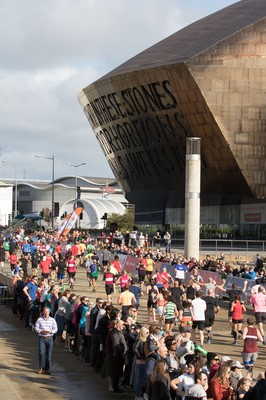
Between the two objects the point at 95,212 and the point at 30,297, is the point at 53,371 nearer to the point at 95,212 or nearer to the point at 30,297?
the point at 30,297

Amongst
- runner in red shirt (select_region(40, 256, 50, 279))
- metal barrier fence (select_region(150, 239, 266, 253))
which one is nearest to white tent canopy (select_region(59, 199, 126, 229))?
metal barrier fence (select_region(150, 239, 266, 253))

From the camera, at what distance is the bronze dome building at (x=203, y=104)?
2023 inches

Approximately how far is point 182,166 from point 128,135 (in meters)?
5.83

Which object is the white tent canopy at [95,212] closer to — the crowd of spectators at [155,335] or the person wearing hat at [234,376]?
the crowd of spectators at [155,335]

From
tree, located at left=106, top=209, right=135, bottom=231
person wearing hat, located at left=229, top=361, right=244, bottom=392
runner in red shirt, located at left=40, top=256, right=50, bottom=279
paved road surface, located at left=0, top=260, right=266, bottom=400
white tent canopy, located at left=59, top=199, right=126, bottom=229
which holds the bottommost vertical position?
paved road surface, located at left=0, top=260, right=266, bottom=400

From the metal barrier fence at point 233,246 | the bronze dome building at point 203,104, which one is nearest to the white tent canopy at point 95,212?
the bronze dome building at point 203,104

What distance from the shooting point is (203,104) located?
51938mm

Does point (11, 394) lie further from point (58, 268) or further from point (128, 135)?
point (128, 135)

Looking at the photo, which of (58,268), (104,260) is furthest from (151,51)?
(58,268)

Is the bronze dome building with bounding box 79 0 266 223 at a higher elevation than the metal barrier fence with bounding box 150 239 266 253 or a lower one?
higher

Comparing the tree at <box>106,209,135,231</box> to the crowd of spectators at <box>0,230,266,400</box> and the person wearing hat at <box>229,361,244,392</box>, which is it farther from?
the person wearing hat at <box>229,361,244,392</box>

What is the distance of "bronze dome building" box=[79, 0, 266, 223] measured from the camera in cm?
5138

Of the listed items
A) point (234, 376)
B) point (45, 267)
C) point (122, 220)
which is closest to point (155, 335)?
point (234, 376)

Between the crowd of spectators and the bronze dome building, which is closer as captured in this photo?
the crowd of spectators
